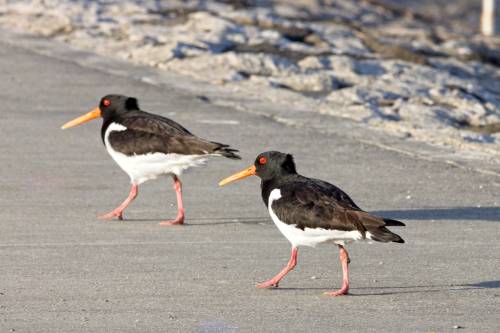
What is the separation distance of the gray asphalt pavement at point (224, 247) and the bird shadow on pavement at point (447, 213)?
2 cm

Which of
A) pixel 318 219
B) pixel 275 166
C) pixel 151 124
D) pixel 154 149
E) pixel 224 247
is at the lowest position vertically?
pixel 224 247

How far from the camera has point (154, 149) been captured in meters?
11.1

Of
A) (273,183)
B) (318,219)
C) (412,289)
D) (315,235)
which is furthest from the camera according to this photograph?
(273,183)

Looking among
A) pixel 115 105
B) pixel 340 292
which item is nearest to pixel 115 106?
pixel 115 105

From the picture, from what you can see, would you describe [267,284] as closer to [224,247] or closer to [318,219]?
[318,219]

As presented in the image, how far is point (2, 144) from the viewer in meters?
14.0

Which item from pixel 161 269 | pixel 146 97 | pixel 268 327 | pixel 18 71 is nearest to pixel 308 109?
pixel 146 97

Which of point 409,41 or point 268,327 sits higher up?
point 268,327

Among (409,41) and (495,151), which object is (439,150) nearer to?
(495,151)

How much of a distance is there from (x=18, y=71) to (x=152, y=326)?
12.0 m

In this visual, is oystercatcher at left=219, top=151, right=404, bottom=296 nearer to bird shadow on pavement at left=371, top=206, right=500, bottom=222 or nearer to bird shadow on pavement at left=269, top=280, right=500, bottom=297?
bird shadow on pavement at left=269, top=280, right=500, bottom=297

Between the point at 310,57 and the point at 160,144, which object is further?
the point at 310,57

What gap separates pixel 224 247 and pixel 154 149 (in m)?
1.37

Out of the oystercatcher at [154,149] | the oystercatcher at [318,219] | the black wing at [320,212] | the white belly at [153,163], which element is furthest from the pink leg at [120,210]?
the black wing at [320,212]
